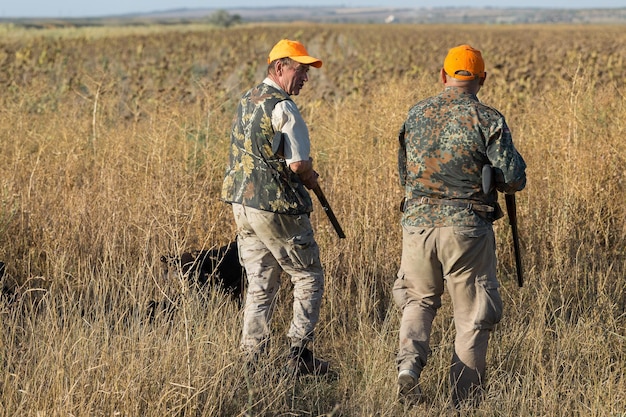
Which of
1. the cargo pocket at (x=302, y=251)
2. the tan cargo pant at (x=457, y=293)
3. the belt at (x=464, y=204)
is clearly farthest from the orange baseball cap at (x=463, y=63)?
the cargo pocket at (x=302, y=251)

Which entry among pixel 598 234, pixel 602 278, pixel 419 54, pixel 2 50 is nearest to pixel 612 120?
pixel 598 234

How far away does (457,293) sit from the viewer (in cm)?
420

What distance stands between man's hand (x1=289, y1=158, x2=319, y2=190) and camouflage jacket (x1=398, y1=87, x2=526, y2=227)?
50 cm

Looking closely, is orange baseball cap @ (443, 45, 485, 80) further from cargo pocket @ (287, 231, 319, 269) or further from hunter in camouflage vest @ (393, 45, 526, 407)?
cargo pocket @ (287, 231, 319, 269)

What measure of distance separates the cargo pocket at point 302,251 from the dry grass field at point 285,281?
18.8 inches

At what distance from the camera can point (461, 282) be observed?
4.18 metres

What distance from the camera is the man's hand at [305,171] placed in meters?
4.19

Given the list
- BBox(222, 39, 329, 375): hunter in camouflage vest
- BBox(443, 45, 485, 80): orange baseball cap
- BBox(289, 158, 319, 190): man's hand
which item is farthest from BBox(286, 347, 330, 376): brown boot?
BBox(443, 45, 485, 80): orange baseball cap

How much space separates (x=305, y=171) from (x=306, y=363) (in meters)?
1.07

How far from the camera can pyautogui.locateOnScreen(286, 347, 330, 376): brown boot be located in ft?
14.6

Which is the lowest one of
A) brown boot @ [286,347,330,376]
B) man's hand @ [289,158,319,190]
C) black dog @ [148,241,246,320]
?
brown boot @ [286,347,330,376]

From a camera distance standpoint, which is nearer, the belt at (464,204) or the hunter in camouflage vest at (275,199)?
the belt at (464,204)

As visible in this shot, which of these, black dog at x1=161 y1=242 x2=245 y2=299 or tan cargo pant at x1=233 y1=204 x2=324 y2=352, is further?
black dog at x1=161 y1=242 x2=245 y2=299

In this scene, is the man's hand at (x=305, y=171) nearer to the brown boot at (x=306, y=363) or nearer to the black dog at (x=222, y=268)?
the brown boot at (x=306, y=363)
